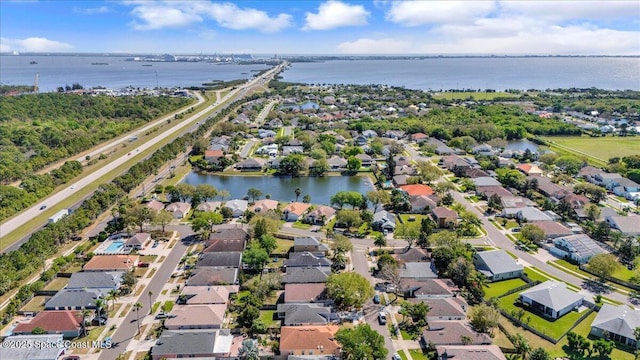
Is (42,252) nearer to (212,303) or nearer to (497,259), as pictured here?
(212,303)

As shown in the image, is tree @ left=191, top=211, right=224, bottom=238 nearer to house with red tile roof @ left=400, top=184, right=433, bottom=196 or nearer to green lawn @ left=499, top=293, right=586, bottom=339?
house with red tile roof @ left=400, top=184, right=433, bottom=196

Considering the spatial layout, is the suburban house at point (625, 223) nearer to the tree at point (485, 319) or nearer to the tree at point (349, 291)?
the tree at point (485, 319)

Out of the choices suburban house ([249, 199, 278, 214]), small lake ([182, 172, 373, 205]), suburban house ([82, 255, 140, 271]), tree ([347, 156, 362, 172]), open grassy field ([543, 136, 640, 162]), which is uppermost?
open grassy field ([543, 136, 640, 162])

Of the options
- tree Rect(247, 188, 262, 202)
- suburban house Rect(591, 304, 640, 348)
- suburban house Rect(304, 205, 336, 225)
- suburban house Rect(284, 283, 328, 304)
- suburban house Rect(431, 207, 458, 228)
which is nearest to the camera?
suburban house Rect(591, 304, 640, 348)

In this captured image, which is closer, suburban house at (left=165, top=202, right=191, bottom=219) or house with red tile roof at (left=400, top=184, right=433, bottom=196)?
suburban house at (left=165, top=202, right=191, bottom=219)

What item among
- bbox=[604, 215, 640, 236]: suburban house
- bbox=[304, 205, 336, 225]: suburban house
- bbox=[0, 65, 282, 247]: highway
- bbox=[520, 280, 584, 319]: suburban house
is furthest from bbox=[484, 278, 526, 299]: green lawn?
bbox=[0, 65, 282, 247]: highway

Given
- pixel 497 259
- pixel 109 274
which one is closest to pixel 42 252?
pixel 109 274

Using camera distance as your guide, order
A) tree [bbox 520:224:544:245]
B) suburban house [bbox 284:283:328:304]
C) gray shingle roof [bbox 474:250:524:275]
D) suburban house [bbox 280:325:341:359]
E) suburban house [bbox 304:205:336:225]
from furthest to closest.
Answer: suburban house [bbox 304:205:336:225] < tree [bbox 520:224:544:245] < gray shingle roof [bbox 474:250:524:275] < suburban house [bbox 284:283:328:304] < suburban house [bbox 280:325:341:359]
